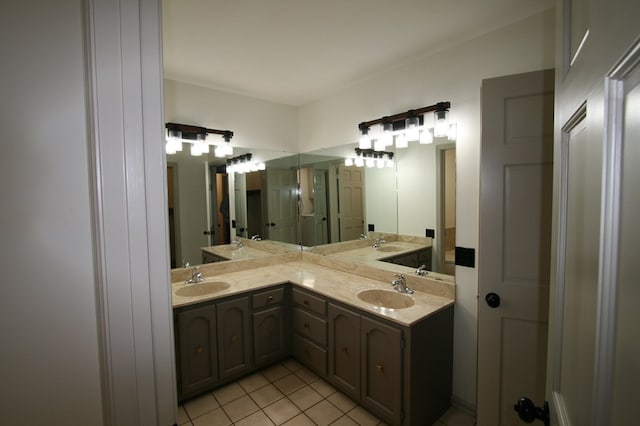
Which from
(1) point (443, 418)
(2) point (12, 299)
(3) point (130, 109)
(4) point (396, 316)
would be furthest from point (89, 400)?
(1) point (443, 418)

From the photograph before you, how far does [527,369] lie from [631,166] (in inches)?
58.7

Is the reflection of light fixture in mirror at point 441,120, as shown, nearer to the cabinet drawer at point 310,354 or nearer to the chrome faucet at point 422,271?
the chrome faucet at point 422,271

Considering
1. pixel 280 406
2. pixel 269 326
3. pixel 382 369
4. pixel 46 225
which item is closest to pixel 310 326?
pixel 269 326

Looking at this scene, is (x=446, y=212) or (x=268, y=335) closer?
(x=446, y=212)

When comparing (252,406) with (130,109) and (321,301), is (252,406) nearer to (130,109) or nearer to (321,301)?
(321,301)

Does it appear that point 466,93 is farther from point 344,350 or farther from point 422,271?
point 344,350

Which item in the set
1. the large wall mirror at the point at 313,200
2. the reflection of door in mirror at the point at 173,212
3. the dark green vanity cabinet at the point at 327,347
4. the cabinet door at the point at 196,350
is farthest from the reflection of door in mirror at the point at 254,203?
the cabinet door at the point at 196,350

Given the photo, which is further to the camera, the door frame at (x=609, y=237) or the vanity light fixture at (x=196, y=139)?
the vanity light fixture at (x=196, y=139)

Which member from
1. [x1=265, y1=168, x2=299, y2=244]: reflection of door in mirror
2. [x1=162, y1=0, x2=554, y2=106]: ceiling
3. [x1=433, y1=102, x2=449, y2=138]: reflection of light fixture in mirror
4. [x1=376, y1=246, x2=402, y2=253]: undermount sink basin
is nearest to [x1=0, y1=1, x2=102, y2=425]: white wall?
[x1=162, y1=0, x2=554, y2=106]: ceiling

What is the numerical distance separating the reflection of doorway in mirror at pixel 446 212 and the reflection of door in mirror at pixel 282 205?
5.34ft

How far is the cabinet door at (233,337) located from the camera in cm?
212

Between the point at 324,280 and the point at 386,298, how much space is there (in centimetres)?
57

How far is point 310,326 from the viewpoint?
2277 millimetres

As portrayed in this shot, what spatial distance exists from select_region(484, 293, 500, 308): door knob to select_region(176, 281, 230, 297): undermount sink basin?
192cm
